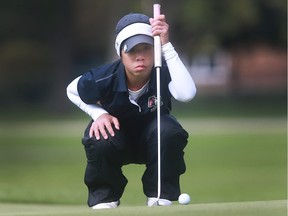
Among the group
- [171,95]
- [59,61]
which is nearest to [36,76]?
[59,61]

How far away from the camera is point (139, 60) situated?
6.00 metres

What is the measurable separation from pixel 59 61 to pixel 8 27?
9.93 feet

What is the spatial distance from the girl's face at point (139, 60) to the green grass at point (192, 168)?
111 cm

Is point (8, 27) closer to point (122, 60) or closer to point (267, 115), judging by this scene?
point (267, 115)

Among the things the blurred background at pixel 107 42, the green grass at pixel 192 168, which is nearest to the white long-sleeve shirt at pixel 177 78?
the green grass at pixel 192 168

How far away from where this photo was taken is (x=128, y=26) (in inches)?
237

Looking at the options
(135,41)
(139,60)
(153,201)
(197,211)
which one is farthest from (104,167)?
(197,211)

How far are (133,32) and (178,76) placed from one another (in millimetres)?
382

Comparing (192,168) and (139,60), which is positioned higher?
(139,60)

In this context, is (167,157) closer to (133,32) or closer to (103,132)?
(103,132)

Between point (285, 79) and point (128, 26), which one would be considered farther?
point (285, 79)

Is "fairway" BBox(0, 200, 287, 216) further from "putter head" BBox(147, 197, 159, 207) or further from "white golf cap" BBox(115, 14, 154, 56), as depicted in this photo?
"white golf cap" BBox(115, 14, 154, 56)

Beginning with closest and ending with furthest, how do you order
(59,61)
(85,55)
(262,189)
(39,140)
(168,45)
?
(168,45) < (262,189) < (39,140) < (59,61) < (85,55)

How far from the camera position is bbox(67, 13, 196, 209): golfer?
595 cm
